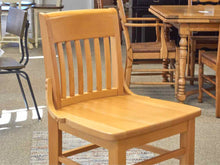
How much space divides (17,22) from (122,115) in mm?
1787

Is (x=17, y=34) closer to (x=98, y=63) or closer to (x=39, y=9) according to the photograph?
(x=98, y=63)

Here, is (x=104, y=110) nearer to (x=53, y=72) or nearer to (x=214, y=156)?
(x=53, y=72)

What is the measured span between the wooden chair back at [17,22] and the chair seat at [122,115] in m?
1.35

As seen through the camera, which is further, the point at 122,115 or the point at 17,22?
the point at 17,22

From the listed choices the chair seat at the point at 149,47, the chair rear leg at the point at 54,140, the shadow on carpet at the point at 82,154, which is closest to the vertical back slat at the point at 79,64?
the chair rear leg at the point at 54,140

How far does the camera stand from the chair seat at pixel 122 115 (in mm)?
1731

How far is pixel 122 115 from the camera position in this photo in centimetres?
192

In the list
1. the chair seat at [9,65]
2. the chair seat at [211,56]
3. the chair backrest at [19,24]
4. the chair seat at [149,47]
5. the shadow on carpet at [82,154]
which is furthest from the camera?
the chair seat at [149,47]

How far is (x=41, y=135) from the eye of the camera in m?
3.13

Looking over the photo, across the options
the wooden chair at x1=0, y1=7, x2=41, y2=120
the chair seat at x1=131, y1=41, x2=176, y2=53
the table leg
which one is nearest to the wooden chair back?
the wooden chair at x1=0, y1=7, x2=41, y2=120

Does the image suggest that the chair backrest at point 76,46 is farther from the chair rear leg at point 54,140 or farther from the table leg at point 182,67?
the table leg at point 182,67

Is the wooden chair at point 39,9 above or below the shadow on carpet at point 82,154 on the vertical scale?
above

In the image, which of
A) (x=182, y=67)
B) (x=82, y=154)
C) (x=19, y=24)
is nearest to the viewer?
(x=82, y=154)

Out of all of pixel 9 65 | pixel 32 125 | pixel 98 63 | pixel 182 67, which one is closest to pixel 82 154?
pixel 32 125
